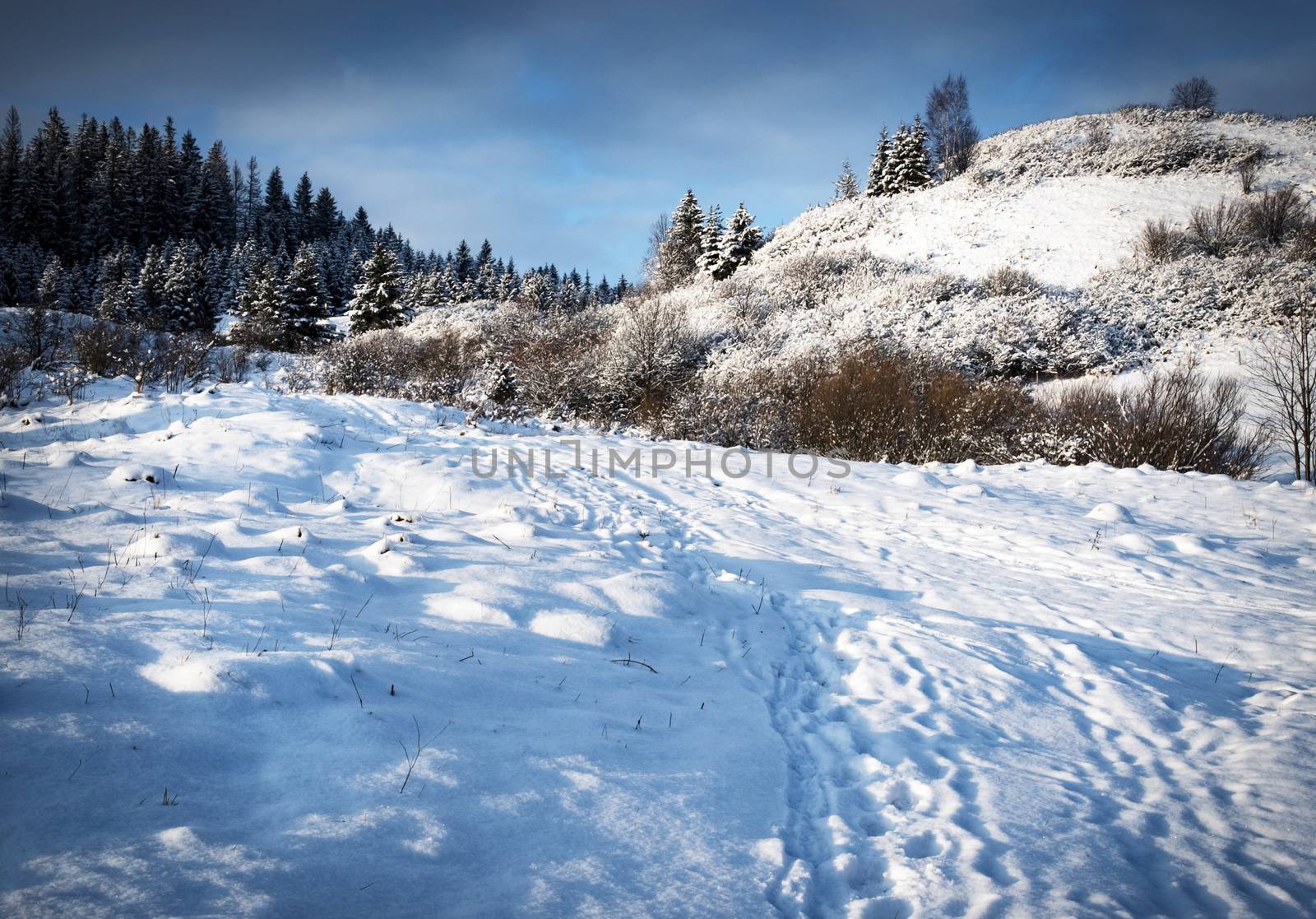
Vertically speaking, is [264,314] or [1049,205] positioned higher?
[1049,205]

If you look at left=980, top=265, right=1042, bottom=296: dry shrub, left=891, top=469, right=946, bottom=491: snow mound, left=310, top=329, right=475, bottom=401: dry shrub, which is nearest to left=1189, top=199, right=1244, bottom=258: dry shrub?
left=980, top=265, right=1042, bottom=296: dry shrub

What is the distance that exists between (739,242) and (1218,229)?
843 inches

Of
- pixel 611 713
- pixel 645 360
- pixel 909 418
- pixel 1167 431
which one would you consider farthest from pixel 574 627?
pixel 645 360

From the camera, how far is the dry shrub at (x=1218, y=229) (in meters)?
18.6

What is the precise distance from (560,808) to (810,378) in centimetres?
1113

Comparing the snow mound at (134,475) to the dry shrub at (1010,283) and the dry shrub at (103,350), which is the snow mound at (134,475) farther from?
the dry shrub at (1010,283)

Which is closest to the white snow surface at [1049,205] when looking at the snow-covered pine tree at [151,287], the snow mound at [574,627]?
the snow mound at [574,627]

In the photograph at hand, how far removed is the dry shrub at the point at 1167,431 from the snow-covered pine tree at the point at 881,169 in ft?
104

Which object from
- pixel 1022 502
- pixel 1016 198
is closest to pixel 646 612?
pixel 1022 502

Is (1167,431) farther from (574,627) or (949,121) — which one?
(949,121)

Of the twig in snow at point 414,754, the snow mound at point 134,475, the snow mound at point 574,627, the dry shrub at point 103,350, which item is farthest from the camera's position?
the dry shrub at point 103,350

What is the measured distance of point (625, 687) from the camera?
9.52ft

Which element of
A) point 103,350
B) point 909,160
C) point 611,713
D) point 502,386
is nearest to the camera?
point 611,713

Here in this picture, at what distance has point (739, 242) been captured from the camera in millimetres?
34094
